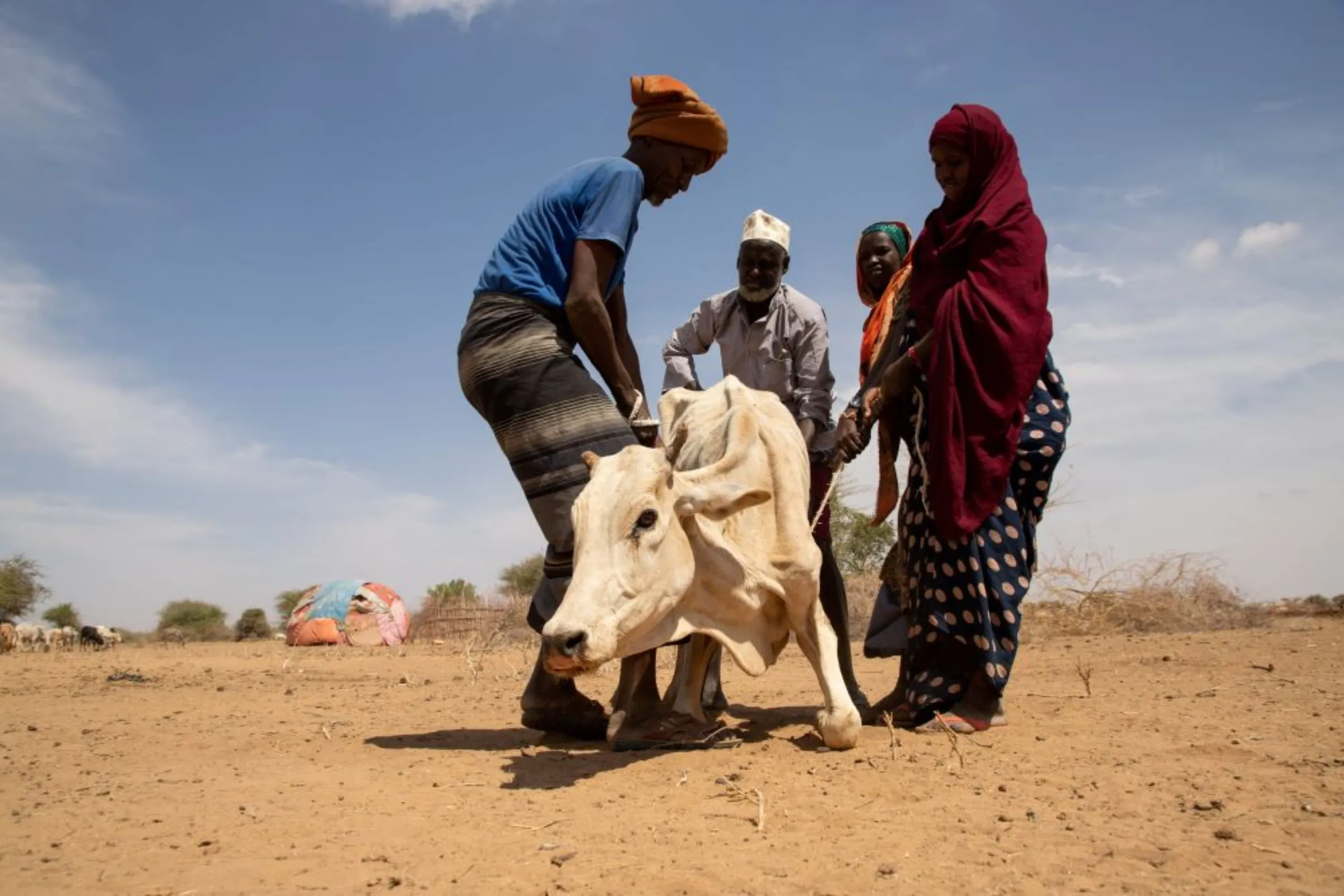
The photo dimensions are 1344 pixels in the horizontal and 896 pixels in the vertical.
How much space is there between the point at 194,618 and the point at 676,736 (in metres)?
28.0

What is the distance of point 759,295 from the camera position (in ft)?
18.2

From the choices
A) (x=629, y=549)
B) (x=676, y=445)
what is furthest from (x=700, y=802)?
(x=676, y=445)

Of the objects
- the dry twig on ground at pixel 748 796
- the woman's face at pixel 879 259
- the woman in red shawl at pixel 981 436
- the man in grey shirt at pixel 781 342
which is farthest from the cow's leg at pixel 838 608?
the dry twig on ground at pixel 748 796

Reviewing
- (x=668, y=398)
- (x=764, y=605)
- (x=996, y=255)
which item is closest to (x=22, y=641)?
(x=668, y=398)

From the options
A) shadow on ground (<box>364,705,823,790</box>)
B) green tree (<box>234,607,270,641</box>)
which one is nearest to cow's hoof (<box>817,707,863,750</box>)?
shadow on ground (<box>364,705,823,790</box>)

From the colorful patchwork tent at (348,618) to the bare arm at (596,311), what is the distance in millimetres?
11774

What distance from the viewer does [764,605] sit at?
4066 millimetres

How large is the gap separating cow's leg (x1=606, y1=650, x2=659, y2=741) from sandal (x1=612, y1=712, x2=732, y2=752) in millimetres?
77

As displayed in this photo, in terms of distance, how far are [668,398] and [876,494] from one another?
1.22 meters

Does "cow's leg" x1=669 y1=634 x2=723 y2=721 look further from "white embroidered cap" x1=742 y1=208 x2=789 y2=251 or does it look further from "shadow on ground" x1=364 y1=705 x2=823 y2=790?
"white embroidered cap" x1=742 y1=208 x2=789 y2=251

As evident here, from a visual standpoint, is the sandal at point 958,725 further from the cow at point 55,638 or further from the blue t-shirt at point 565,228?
the cow at point 55,638

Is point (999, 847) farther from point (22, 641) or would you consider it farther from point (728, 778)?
point (22, 641)

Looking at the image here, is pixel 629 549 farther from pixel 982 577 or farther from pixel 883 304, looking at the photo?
pixel 883 304

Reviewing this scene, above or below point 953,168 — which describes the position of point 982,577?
below
